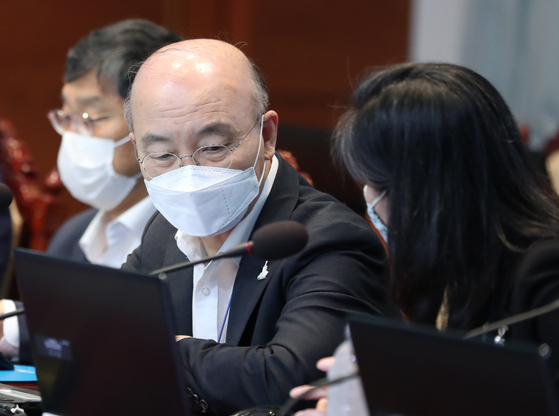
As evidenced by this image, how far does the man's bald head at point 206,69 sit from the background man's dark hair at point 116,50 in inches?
38.4

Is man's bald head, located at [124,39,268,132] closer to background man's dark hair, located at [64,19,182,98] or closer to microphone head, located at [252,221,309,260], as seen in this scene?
microphone head, located at [252,221,309,260]

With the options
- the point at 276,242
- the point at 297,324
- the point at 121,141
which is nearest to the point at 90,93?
the point at 121,141

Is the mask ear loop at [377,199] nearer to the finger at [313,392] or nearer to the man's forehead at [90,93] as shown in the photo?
the finger at [313,392]

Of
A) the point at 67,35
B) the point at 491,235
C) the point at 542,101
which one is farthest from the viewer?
the point at 67,35

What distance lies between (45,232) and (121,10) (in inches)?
67.6

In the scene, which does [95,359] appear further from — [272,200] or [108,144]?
[108,144]

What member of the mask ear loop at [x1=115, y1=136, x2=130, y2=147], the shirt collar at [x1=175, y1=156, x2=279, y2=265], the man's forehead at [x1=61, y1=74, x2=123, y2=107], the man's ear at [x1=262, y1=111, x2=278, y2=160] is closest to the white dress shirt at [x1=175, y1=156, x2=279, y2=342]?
the shirt collar at [x1=175, y1=156, x2=279, y2=265]

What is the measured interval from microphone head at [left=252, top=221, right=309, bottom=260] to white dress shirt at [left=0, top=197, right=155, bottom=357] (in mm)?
1508

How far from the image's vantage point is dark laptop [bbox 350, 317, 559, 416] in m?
0.82

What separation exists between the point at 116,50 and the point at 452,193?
1.82 meters

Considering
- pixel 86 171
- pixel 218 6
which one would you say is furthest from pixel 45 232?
pixel 218 6

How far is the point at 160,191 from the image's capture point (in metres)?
1.66

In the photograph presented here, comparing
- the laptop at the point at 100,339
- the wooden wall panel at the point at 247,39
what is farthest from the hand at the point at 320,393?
the wooden wall panel at the point at 247,39

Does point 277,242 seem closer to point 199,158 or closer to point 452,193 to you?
point 452,193
